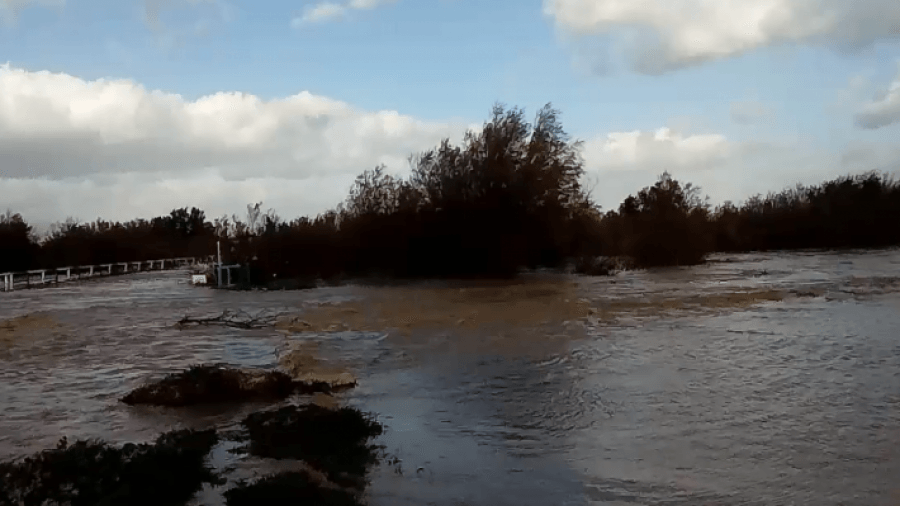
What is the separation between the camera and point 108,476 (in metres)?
6.80

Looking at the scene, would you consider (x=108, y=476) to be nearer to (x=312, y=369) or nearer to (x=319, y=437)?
(x=319, y=437)

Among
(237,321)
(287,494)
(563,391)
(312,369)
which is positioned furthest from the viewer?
(237,321)

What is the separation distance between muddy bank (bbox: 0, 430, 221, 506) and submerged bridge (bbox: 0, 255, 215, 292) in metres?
37.1

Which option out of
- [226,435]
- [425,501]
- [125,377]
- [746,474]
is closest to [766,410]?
[746,474]

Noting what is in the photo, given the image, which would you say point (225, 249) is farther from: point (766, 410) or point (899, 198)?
point (899, 198)

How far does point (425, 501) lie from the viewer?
270 inches

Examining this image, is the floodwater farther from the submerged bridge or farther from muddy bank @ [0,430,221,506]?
the submerged bridge

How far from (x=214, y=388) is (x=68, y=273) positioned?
40.8 meters

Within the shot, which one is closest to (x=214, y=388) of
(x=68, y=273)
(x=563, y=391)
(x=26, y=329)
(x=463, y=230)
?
(x=563, y=391)

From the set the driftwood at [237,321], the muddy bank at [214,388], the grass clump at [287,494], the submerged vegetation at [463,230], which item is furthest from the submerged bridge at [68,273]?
the grass clump at [287,494]

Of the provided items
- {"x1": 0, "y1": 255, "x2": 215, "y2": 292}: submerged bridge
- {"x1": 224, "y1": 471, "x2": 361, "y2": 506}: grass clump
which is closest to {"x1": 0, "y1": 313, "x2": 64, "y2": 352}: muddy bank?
{"x1": 224, "y1": 471, "x2": 361, "y2": 506}: grass clump

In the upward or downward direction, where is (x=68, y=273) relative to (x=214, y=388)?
upward

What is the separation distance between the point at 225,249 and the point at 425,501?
42662mm

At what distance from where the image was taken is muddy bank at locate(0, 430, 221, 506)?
643 cm
